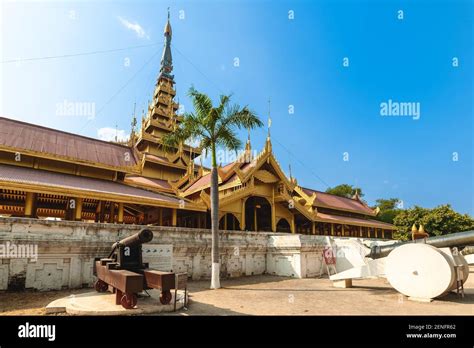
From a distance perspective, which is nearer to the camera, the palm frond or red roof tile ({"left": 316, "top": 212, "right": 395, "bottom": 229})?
the palm frond

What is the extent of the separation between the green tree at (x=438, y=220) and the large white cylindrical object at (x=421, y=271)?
2463cm

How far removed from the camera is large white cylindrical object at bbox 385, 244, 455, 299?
8.27 meters

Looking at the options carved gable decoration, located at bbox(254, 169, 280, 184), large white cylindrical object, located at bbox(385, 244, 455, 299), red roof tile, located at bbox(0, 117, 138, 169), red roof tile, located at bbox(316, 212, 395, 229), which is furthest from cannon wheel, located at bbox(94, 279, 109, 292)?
red roof tile, located at bbox(316, 212, 395, 229)

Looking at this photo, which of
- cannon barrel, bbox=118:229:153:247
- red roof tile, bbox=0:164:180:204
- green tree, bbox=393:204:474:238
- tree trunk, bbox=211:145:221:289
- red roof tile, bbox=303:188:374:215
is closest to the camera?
cannon barrel, bbox=118:229:153:247

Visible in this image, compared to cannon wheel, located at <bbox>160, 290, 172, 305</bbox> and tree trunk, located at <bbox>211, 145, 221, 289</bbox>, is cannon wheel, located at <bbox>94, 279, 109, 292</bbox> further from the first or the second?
tree trunk, located at <bbox>211, 145, 221, 289</bbox>

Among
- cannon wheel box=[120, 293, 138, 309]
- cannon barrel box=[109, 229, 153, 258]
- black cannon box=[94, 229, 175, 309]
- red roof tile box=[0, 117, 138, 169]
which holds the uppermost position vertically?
red roof tile box=[0, 117, 138, 169]

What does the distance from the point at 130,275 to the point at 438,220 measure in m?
32.5

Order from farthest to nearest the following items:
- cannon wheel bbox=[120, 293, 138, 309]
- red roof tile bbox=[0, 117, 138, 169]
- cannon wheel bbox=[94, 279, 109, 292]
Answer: red roof tile bbox=[0, 117, 138, 169]
cannon wheel bbox=[94, 279, 109, 292]
cannon wheel bbox=[120, 293, 138, 309]

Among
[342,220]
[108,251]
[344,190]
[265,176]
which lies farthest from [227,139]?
[344,190]

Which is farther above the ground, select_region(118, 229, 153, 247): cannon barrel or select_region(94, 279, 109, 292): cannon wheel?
select_region(118, 229, 153, 247): cannon barrel

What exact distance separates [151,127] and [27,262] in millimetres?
24796


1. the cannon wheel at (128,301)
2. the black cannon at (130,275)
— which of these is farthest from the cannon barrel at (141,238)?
the cannon wheel at (128,301)

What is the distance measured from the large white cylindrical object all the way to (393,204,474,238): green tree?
24.6 m

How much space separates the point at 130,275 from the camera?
6266mm
